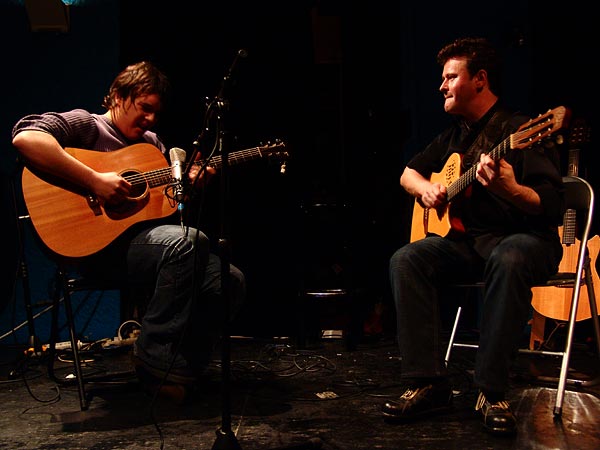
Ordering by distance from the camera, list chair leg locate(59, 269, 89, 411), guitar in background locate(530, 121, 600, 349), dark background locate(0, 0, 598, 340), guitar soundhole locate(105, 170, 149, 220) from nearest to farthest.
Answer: chair leg locate(59, 269, 89, 411) < guitar soundhole locate(105, 170, 149, 220) < guitar in background locate(530, 121, 600, 349) < dark background locate(0, 0, 598, 340)

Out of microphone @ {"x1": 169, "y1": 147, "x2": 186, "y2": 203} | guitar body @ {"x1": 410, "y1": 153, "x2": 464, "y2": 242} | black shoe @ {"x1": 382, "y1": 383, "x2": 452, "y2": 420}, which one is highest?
microphone @ {"x1": 169, "y1": 147, "x2": 186, "y2": 203}

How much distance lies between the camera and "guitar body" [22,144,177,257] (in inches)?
92.3

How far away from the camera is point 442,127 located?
4.46 metres

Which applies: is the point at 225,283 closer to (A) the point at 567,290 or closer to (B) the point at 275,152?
(B) the point at 275,152

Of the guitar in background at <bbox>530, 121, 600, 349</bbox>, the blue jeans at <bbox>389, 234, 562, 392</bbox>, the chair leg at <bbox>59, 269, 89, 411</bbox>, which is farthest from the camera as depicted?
the guitar in background at <bbox>530, 121, 600, 349</bbox>

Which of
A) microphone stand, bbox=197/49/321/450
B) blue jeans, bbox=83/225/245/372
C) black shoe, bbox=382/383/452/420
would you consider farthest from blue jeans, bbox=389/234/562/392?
blue jeans, bbox=83/225/245/372

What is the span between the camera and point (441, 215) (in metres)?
2.46

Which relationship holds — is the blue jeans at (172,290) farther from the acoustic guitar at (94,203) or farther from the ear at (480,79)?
the ear at (480,79)

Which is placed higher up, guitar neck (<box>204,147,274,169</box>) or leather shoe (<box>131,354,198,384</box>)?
guitar neck (<box>204,147,274,169</box>)

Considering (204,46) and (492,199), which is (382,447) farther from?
(204,46)

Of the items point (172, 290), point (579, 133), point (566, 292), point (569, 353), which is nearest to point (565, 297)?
point (566, 292)

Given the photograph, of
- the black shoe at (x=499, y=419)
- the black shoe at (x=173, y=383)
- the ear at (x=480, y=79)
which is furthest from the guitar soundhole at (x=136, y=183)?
the black shoe at (x=499, y=419)

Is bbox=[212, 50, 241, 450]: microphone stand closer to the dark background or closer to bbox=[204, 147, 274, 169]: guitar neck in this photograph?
bbox=[204, 147, 274, 169]: guitar neck

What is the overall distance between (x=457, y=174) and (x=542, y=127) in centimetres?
50
